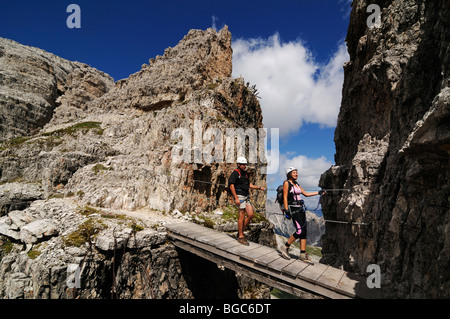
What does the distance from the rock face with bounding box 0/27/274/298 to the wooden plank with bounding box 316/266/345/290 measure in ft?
26.4

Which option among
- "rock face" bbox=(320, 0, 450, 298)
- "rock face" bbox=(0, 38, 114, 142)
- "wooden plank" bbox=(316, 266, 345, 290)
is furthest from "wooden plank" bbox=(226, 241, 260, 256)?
"rock face" bbox=(0, 38, 114, 142)

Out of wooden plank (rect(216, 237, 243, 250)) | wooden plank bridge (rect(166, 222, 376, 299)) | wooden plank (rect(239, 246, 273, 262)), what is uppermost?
wooden plank (rect(216, 237, 243, 250))

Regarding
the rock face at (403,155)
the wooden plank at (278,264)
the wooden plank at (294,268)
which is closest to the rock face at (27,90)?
the wooden plank at (278,264)

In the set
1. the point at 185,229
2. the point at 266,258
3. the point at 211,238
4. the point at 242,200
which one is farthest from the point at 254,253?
the point at 185,229

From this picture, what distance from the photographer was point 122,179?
15.8 meters

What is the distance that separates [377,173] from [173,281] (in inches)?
470

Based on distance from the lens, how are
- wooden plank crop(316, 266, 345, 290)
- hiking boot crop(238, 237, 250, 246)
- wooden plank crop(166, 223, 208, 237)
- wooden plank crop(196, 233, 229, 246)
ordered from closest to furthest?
wooden plank crop(316, 266, 345, 290) < hiking boot crop(238, 237, 250, 246) < wooden plank crop(196, 233, 229, 246) < wooden plank crop(166, 223, 208, 237)

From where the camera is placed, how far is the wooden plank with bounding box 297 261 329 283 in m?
6.58

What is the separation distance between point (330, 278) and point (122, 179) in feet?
49.8

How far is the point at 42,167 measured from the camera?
18109 mm

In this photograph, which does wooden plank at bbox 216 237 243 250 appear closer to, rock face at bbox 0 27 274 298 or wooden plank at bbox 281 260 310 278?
wooden plank at bbox 281 260 310 278

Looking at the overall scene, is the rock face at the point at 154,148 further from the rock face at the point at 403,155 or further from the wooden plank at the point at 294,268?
the rock face at the point at 403,155
